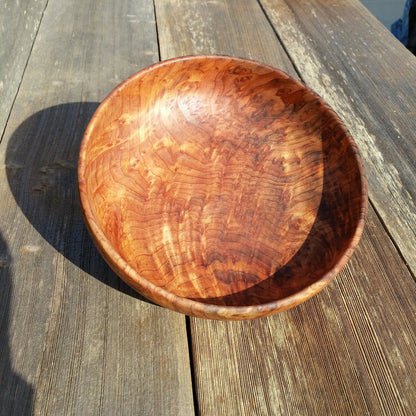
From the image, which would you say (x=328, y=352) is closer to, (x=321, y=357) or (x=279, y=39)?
(x=321, y=357)

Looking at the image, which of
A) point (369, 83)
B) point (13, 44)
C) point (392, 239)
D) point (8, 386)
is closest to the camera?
point (8, 386)

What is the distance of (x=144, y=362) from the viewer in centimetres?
50

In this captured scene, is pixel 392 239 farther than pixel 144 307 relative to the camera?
Yes

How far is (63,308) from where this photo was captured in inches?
21.1

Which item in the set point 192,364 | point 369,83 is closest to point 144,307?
point 192,364

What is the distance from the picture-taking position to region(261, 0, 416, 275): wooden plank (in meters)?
0.73

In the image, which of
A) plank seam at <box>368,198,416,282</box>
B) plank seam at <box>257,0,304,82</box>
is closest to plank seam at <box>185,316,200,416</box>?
plank seam at <box>368,198,416,282</box>

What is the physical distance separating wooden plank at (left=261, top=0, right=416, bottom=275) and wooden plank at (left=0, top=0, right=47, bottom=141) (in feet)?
1.90

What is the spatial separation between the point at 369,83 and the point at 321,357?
0.65 meters

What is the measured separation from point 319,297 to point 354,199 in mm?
142

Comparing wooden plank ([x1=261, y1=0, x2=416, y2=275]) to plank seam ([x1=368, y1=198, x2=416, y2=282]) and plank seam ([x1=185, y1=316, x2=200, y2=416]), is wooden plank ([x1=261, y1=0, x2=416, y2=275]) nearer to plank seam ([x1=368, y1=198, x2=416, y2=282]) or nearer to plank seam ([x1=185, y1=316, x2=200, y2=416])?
plank seam ([x1=368, y1=198, x2=416, y2=282])

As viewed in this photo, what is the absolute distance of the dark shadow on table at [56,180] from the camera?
591 millimetres

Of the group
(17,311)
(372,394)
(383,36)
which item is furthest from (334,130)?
(383,36)

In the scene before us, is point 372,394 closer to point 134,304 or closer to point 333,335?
point 333,335
